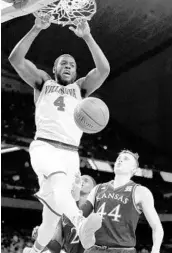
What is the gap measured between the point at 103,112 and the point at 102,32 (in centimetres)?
362

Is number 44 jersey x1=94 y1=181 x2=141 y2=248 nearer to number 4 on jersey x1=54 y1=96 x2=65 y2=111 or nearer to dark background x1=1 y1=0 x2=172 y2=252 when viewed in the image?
number 4 on jersey x1=54 y1=96 x2=65 y2=111

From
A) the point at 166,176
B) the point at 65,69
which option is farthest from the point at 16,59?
the point at 166,176

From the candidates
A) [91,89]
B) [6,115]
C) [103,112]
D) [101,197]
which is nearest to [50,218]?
[101,197]

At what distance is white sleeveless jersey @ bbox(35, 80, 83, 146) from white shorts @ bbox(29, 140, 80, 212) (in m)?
0.11

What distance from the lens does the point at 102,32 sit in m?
6.99

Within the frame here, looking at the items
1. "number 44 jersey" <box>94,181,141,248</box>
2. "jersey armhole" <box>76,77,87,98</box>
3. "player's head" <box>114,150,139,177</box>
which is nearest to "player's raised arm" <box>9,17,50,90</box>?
"jersey armhole" <box>76,77,87,98</box>

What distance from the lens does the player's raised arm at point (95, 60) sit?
12.1ft

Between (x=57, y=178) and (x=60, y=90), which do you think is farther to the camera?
(x=60, y=90)

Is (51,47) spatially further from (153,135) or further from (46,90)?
(46,90)

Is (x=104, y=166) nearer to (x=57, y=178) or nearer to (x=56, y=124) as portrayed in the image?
(x=56, y=124)

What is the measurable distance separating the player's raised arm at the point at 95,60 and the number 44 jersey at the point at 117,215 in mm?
865

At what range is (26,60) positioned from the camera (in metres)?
3.87

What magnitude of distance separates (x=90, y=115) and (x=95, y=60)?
49 centimetres

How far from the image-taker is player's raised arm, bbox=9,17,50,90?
12.3 feet
